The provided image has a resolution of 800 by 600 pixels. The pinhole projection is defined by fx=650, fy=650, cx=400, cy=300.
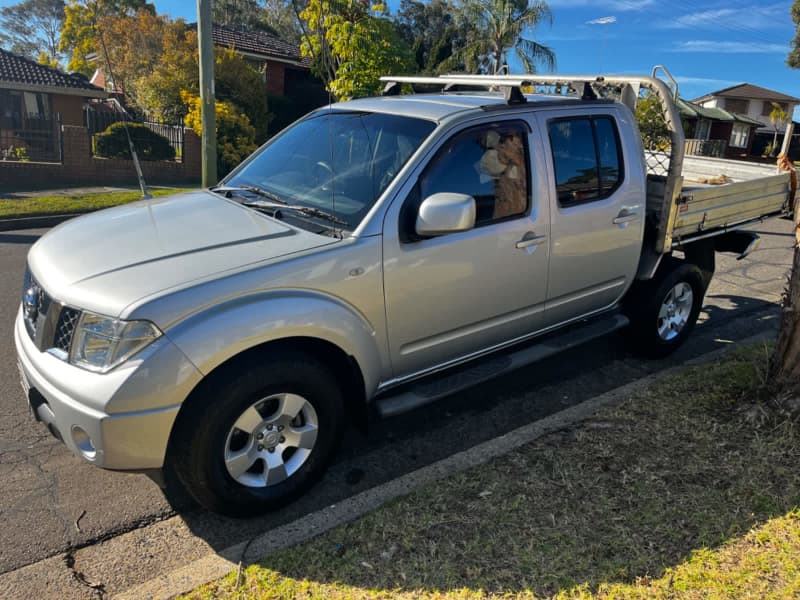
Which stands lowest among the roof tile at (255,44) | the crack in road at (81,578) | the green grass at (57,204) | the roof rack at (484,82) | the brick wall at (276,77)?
the crack in road at (81,578)

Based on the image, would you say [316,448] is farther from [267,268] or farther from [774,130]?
[774,130]

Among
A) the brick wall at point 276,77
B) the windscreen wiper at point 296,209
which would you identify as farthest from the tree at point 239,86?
the windscreen wiper at point 296,209

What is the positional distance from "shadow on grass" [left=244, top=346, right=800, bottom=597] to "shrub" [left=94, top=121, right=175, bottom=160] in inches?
621

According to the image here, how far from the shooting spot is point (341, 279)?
318 centimetres

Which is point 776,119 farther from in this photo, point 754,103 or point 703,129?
point 703,129

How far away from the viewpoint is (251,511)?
3.15 meters

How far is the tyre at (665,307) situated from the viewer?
5023 millimetres

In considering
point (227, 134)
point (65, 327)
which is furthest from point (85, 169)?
point (65, 327)

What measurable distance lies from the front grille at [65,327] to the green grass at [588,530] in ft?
4.06

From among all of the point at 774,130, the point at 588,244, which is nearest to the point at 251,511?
the point at 588,244

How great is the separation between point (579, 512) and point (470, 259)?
1.45 m

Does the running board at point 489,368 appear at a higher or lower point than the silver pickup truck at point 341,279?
lower

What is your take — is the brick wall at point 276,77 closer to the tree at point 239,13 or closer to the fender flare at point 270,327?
the fender flare at point 270,327

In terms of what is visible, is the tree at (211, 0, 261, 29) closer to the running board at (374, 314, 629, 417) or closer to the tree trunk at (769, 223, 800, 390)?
the running board at (374, 314, 629, 417)
